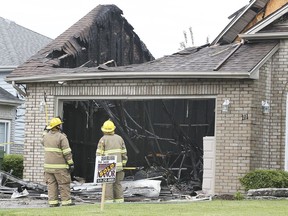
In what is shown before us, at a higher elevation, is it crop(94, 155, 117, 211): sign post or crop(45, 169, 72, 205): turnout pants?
crop(94, 155, 117, 211): sign post

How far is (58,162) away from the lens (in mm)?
17469

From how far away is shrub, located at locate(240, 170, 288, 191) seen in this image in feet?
61.7

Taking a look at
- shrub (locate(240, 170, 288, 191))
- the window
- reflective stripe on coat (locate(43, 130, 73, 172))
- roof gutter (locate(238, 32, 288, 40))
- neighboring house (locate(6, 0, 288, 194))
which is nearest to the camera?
reflective stripe on coat (locate(43, 130, 73, 172))

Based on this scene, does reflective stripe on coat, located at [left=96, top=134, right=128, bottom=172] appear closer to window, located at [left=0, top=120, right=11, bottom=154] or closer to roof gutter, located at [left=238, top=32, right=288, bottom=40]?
roof gutter, located at [left=238, top=32, right=288, bottom=40]

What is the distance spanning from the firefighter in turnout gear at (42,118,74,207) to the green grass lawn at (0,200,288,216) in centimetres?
80

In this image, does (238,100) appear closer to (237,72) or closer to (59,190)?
(237,72)

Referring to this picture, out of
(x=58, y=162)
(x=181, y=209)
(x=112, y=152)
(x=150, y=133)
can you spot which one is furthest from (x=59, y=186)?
(x=150, y=133)

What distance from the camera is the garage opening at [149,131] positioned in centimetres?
2430

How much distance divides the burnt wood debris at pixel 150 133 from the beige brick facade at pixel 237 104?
90.1 inches

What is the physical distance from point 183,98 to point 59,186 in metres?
4.54

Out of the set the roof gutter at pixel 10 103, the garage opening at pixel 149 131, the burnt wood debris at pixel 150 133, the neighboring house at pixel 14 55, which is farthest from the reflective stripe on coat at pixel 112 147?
the roof gutter at pixel 10 103

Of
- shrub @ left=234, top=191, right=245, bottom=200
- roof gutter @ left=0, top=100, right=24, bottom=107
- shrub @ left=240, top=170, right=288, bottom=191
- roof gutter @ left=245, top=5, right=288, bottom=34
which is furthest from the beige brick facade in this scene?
roof gutter @ left=0, top=100, right=24, bottom=107

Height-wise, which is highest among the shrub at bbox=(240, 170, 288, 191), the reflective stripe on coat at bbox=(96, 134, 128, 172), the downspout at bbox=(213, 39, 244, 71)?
the downspout at bbox=(213, 39, 244, 71)

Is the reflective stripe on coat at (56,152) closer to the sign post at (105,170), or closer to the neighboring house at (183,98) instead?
the sign post at (105,170)
